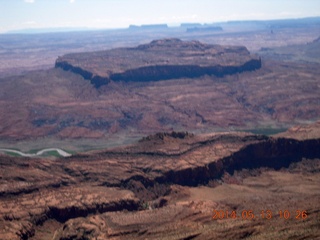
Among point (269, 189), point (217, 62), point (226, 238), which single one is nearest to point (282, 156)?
point (269, 189)

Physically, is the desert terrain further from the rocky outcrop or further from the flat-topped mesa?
the flat-topped mesa
